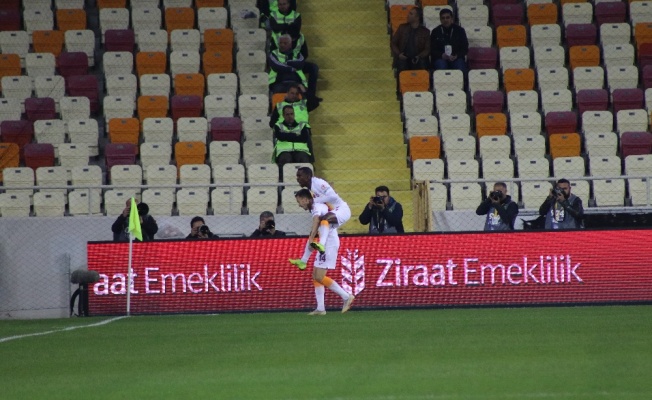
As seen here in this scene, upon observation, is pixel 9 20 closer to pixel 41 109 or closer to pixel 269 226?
pixel 41 109

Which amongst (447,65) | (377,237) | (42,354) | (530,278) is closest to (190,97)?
(447,65)

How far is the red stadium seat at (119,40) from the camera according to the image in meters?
24.9

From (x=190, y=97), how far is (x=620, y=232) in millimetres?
9103

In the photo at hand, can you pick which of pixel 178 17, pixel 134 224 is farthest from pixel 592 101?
pixel 134 224

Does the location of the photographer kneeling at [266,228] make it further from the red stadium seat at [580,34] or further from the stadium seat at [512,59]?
the red stadium seat at [580,34]

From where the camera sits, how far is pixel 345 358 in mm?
10578

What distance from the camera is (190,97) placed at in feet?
76.5

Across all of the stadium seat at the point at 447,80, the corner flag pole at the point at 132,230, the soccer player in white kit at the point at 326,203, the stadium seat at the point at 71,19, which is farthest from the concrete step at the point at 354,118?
the soccer player in white kit at the point at 326,203

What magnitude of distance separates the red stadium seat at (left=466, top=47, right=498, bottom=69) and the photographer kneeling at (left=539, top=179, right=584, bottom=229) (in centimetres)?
633

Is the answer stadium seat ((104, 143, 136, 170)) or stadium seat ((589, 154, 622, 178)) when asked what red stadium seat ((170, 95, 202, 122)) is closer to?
stadium seat ((104, 143, 136, 170))

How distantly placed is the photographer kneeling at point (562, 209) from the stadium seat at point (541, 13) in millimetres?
7617

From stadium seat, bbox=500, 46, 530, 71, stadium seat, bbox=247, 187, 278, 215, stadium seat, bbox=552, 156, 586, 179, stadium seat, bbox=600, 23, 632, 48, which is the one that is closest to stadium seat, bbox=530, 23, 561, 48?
stadium seat, bbox=500, 46, 530, 71

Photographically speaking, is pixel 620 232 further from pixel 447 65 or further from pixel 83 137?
pixel 83 137

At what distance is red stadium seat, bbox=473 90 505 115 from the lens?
23.4 meters
